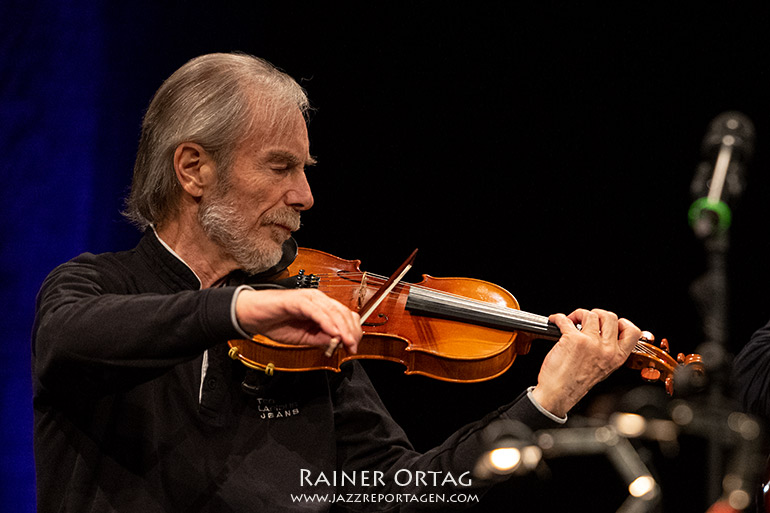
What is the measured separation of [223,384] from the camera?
1.60 meters

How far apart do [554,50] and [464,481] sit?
5.55 ft

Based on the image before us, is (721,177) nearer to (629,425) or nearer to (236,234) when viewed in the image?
(629,425)

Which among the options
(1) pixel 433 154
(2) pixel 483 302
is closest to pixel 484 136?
(1) pixel 433 154

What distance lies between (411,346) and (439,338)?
0.26 feet

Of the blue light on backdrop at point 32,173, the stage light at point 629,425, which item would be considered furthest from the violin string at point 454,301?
the blue light on backdrop at point 32,173

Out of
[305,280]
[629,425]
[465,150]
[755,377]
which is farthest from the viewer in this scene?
[465,150]

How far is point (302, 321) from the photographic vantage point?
1.12m

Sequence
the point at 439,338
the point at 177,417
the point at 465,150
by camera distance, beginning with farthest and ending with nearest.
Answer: the point at 465,150 < the point at 439,338 < the point at 177,417

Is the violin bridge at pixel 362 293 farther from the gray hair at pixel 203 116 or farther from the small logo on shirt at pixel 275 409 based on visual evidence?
the gray hair at pixel 203 116

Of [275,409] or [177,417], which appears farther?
[275,409]

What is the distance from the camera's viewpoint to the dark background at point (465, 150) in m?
2.35

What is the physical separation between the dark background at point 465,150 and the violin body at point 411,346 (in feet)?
3.10

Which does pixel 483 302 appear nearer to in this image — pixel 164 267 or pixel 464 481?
pixel 464 481

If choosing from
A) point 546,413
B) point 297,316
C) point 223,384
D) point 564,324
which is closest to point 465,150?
point 564,324
